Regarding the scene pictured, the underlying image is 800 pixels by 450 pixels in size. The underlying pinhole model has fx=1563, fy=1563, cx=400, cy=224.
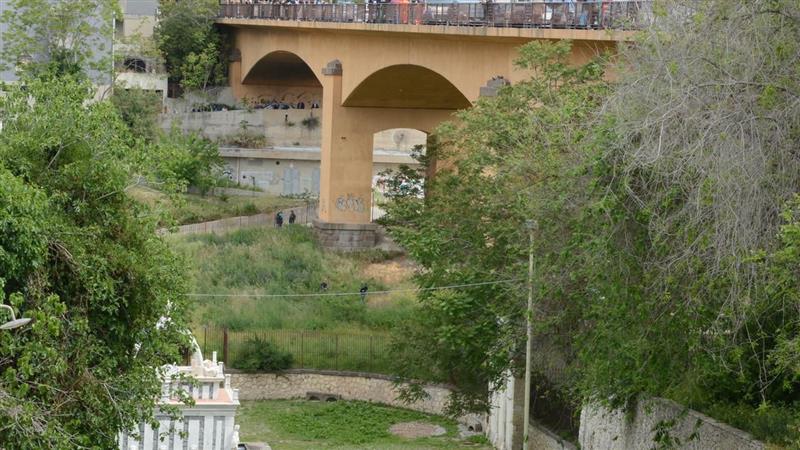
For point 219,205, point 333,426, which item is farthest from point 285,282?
point 333,426

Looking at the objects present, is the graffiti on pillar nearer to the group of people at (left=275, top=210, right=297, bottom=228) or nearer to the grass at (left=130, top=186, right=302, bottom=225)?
the group of people at (left=275, top=210, right=297, bottom=228)

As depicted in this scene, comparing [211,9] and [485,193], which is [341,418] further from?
[211,9]

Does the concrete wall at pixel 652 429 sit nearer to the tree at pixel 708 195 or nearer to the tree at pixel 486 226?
the tree at pixel 708 195

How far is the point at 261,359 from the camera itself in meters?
37.7

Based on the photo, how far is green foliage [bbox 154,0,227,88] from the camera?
68812mm

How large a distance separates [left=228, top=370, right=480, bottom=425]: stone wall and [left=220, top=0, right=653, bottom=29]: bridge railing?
947 cm

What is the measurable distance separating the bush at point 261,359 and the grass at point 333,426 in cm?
96

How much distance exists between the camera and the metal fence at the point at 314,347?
1497 inches

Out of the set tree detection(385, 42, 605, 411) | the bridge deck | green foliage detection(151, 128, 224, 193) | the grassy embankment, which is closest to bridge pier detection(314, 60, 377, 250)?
the grassy embankment

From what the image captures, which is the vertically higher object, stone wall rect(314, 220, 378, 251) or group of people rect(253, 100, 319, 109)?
group of people rect(253, 100, 319, 109)

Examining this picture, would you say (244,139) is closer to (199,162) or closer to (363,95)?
(199,162)

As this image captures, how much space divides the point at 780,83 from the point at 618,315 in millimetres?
3999

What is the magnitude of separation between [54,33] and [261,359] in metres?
23.8

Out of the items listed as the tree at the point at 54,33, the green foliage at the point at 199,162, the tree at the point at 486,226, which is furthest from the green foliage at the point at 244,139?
the tree at the point at 486,226
